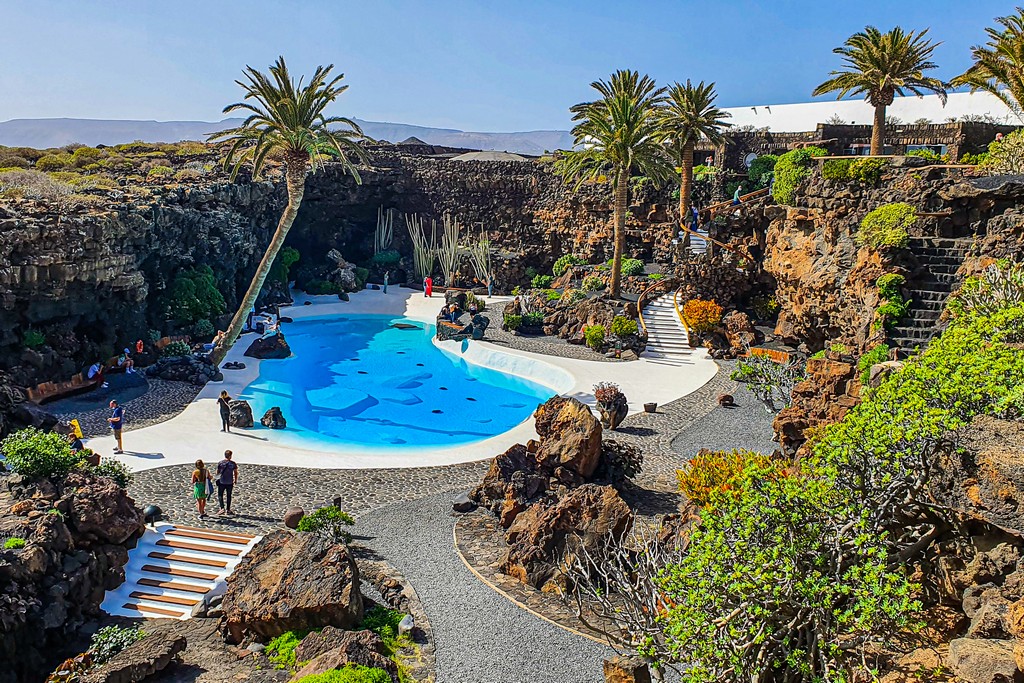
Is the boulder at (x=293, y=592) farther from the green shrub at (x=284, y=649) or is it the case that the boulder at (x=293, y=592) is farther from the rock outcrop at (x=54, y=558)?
the rock outcrop at (x=54, y=558)

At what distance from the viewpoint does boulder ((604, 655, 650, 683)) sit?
29.4 feet

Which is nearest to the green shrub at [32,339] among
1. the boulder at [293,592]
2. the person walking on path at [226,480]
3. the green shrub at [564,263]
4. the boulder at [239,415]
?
the boulder at [239,415]

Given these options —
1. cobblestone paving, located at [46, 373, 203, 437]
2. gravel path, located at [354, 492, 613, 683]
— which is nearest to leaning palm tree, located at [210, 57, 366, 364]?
cobblestone paving, located at [46, 373, 203, 437]

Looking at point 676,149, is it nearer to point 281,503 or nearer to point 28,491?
point 281,503

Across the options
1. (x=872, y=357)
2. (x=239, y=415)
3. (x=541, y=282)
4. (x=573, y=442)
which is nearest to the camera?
(x=573, y=442)

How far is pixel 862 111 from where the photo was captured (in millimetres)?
55062

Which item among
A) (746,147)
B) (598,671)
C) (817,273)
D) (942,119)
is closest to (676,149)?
(746,147)

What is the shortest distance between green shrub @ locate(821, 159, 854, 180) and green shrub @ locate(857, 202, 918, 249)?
333 cm

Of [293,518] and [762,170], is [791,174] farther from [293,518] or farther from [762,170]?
[293,518]

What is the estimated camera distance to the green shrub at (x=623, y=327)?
30.7 m

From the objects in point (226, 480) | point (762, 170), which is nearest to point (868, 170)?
point (762, 170)

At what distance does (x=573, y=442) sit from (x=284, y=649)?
7.54m

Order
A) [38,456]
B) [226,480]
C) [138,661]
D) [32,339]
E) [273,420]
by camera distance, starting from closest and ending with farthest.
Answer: [138,661] → [38,456] → [226,480] → [273,420] → [32,339]

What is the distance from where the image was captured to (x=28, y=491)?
538 inches
